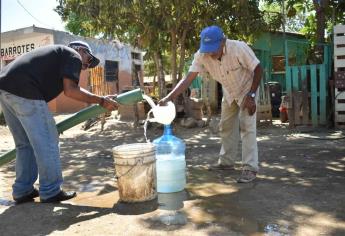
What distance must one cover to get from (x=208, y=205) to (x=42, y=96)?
1756 mm

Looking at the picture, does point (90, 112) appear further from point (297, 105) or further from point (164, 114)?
point (297, 105)

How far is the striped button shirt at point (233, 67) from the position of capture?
4625 millimetres

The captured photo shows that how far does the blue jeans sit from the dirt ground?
0.71 ft

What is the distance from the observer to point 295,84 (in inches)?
400

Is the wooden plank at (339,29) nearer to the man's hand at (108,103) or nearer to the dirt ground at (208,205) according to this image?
the dirt ground at (208,205)

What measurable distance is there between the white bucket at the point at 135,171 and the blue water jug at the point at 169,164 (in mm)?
343

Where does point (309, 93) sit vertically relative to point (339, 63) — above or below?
below

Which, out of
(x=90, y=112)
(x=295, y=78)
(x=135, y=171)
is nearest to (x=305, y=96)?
(x=295, y=78)

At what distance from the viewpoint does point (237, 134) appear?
5242 mm

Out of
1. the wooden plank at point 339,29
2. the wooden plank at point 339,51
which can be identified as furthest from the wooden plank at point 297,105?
the wooden plank at point 339,29

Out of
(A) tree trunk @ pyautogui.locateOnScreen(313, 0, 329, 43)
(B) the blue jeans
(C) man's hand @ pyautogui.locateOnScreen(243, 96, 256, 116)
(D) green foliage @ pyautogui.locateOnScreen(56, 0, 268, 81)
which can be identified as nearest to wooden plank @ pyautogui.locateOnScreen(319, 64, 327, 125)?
(A) tree trunk @ pyautogui.locateOnScreen(313, 0, 329, 43)

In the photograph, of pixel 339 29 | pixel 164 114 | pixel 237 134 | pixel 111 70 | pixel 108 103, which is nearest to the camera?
pixel 108 103

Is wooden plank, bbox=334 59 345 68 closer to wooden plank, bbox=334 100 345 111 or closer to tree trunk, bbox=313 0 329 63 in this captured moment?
wooden plank, bbox=334 100 345 111

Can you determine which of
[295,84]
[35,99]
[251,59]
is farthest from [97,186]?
[295,84]
